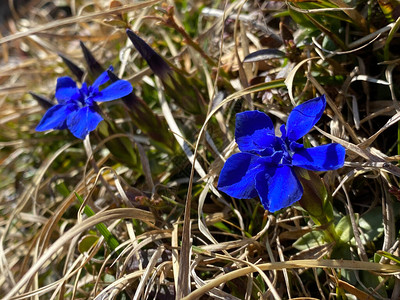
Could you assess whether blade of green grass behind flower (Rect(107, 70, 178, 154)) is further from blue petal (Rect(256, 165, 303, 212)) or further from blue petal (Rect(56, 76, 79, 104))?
blue petal (Rect(256, 165, 303, 212))

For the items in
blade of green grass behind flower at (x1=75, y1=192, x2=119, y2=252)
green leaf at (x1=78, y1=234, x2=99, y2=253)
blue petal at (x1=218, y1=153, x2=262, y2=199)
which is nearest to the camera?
blue petal at (x1=218, y1=153, x2=262, y2=199)

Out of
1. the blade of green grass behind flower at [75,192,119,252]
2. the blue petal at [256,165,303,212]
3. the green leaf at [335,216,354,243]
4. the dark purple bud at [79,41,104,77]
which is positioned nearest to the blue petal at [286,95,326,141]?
the blue petal at [256,165,303,212]

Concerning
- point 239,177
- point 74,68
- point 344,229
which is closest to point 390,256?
point 344,229

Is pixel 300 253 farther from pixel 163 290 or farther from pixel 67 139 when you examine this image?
pixel 67 139

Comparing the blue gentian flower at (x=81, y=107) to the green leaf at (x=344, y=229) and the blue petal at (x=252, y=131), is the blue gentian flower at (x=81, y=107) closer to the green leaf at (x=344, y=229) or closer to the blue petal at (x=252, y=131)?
the blue petal at (x=252, y=131)

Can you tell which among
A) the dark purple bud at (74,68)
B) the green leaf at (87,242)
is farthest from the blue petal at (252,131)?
the dark purple bud at (74,68)

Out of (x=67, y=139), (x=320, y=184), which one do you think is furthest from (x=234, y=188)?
(x=67, y=139)
